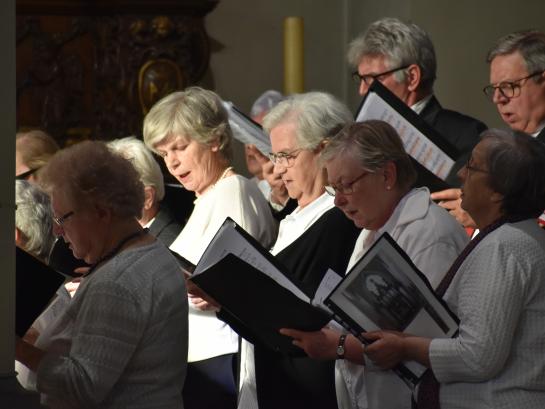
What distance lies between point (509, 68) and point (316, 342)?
1514 millimetres

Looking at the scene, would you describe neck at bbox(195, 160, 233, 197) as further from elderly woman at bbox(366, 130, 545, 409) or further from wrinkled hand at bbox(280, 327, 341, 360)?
elderly woman at bbox(366, 130, 545, 409)

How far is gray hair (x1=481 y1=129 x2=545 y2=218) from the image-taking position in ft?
12.0

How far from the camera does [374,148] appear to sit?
406 cm

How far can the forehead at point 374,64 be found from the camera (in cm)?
541

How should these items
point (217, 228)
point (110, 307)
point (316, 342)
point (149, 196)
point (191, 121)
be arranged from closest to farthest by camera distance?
point (110, 307), point (316, 342), point (217, 228), point (191, 121), point (149, 196)

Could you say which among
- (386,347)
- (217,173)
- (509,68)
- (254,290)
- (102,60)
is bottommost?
(102,60)

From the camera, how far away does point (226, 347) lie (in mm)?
4863

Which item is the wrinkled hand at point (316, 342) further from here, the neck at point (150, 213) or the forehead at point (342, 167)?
the neck at point (150, 213)

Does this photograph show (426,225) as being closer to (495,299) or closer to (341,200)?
(341,200)

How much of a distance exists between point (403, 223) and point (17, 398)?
1289mm

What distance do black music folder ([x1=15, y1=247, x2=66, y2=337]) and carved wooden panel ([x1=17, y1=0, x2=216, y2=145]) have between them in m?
4.30

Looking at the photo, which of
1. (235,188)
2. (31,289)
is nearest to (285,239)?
(235,188)

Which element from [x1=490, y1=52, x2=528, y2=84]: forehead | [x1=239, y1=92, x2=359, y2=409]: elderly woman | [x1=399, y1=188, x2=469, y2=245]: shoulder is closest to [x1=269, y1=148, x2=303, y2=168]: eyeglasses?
[x1=239, y1=92, x2=359, y2=409]: elderly woman

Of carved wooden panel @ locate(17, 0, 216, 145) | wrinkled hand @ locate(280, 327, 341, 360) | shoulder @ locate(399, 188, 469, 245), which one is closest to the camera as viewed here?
wrinkled hand @ locate(280, 327, 341, 360)
